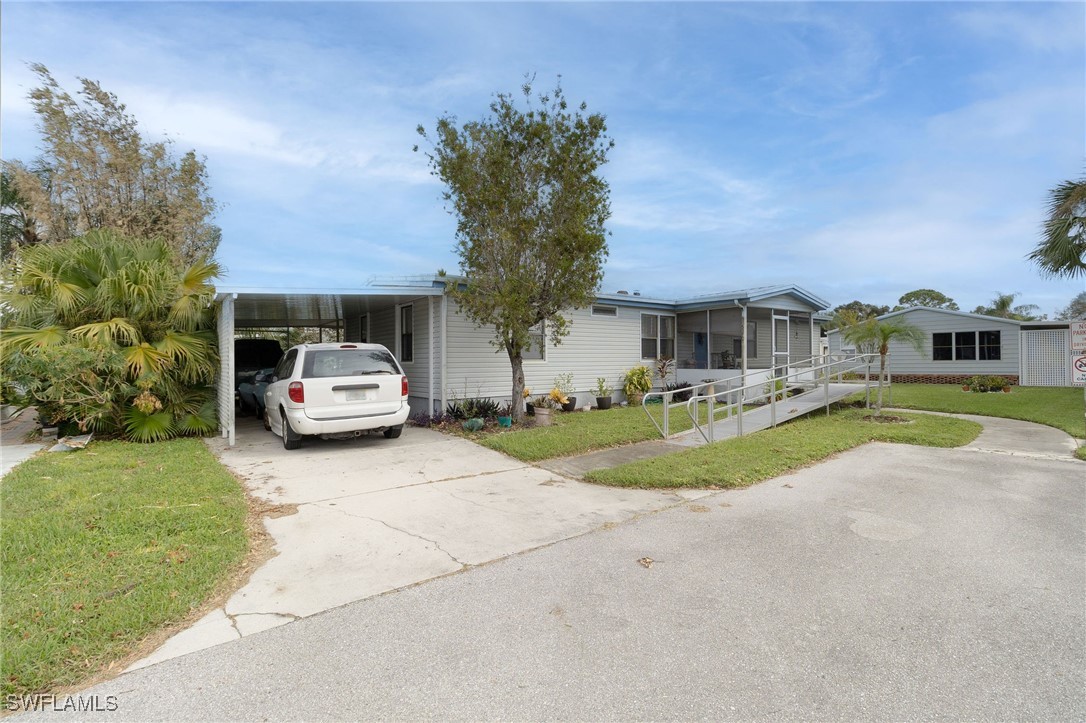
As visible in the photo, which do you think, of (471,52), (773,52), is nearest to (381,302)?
(471,52)

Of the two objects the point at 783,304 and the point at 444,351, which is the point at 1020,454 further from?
the point at 444,351

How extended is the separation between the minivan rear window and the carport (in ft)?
5.61

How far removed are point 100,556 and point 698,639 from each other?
436cm

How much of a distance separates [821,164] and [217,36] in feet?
46.5

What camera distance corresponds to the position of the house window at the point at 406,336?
13336 millimetres

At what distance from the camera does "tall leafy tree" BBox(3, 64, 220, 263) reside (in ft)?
58.1

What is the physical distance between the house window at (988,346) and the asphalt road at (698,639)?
2182cm

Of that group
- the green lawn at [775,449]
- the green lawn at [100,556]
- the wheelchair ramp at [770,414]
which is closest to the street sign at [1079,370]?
the green lawn at [775,449]

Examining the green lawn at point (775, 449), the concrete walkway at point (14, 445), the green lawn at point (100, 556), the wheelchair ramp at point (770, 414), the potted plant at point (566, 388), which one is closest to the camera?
the green lawn at point (100, 556)

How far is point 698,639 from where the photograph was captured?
3152mm

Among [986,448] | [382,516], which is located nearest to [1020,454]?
[986,448]

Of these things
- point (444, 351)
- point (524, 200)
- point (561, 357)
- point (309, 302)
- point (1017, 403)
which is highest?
point (524, 200)

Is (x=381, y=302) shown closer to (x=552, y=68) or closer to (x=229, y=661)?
(x=552, y=68)

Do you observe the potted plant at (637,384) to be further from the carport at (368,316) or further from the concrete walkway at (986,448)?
the carport at (368,316)
